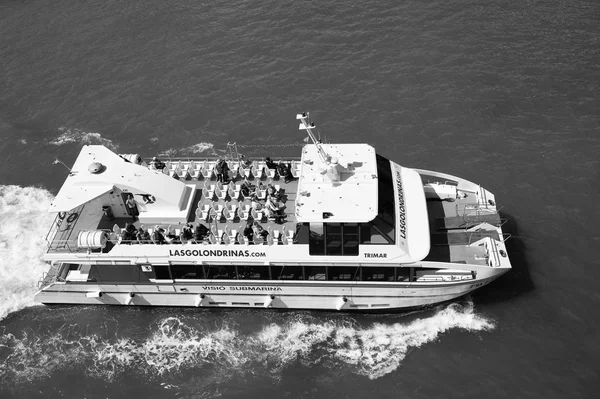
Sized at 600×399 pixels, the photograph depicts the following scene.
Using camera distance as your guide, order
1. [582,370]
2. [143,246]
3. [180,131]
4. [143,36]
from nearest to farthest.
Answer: [582,370]
[143,246]
[180,131]
[143,36]

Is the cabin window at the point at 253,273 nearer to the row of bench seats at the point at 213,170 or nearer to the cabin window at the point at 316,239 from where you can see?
the cabin window at the point at 316,239

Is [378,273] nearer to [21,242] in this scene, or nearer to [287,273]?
[287,273]

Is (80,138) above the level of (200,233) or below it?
above

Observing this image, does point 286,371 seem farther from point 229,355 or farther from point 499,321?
point 499,321

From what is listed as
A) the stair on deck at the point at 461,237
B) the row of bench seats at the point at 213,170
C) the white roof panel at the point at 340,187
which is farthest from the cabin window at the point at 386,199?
the row of bench seats at the point at 213,170

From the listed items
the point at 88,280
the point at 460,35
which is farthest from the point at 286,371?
the point at 460,35

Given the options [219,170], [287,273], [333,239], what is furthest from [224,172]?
[333,239]

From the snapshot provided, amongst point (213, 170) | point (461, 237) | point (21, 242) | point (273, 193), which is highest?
point (213, 170)
